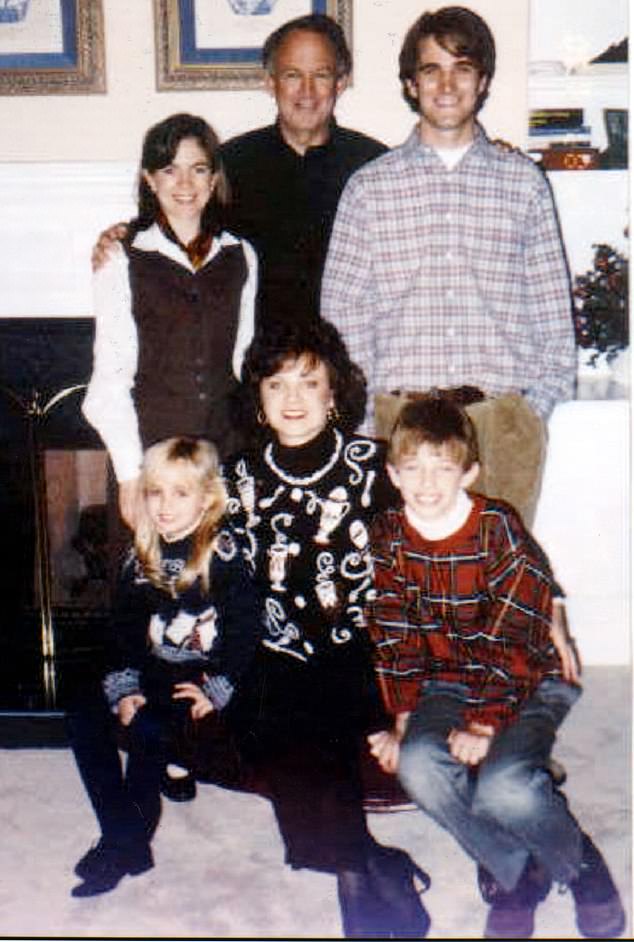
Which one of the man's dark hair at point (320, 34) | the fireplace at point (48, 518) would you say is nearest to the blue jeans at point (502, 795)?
the fireplace at point (48, 518)

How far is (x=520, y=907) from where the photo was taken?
1.71 meters

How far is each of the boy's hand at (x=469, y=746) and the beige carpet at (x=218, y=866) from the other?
0.31 meters

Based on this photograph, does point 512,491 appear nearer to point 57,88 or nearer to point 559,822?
point 559,822

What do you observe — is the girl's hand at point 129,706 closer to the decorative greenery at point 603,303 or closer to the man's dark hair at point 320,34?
the man's dark hair at point 320,34

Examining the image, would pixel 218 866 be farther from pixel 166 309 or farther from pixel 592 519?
pixel 592 519

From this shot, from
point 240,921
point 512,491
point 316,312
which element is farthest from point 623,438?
point 240,921

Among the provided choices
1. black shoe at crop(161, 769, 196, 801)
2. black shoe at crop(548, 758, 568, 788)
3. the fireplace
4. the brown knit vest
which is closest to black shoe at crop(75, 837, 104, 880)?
black shoe at crop(161, 769, 196, 801)

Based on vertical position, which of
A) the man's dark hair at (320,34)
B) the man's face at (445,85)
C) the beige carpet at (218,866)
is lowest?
the beige carpet at (218,866)

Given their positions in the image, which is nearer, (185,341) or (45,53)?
(185,341)

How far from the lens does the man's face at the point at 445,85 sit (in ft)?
6.62

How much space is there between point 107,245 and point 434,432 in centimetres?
79

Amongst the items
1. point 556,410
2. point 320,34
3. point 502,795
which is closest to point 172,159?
point 320,34

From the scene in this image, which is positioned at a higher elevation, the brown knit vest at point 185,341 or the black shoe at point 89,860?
the brown knit vest at point 185,341

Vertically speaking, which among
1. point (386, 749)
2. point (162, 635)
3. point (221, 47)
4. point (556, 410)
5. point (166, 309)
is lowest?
point (386, 749)
